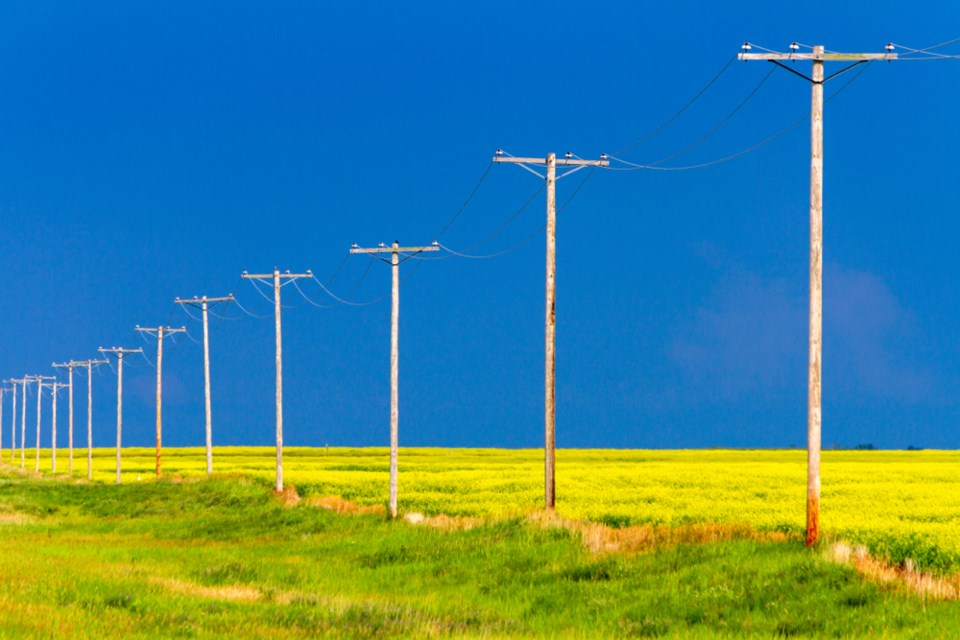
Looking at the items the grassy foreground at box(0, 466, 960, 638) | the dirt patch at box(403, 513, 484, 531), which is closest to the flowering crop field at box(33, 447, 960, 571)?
the dirt patch at box(403, 513, 484, 531)

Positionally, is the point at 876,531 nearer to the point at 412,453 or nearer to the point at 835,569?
the point at 835,569

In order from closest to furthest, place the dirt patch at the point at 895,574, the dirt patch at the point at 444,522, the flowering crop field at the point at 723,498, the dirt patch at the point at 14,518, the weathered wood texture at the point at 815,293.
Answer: the dirt patch at the point at 895,574, the weathered wood texture at the point at 815,293, the flowering crop field at the point at 723,498, the dirt patch at the point at 444,522, the dirt patch at the point at 14,518

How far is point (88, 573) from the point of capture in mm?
23953

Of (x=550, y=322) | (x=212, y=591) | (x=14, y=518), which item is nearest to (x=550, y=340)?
(x=550, y=322)

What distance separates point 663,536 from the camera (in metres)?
25.9

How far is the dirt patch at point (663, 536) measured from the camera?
24.4m

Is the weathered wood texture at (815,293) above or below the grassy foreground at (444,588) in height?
above

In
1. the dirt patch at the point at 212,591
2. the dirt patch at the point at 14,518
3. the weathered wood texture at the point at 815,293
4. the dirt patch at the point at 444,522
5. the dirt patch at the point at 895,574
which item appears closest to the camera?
the dirt patch at the point at 895,574

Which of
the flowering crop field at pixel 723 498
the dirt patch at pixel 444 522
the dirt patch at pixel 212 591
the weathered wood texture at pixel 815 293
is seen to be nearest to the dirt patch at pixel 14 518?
the flowering crop field at pixel 723 498

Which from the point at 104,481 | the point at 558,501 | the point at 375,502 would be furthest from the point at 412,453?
the point at 558,501

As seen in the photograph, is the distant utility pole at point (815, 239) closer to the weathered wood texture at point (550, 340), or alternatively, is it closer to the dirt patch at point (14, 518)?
the weathered wood texture at point (550, 340)

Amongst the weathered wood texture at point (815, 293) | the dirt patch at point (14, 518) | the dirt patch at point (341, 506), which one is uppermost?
the weathered wood texture at point (815, 293)

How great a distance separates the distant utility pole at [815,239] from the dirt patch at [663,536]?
4.61 feet

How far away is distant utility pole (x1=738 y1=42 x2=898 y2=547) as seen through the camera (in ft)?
76.2
